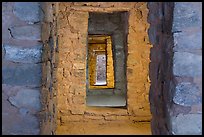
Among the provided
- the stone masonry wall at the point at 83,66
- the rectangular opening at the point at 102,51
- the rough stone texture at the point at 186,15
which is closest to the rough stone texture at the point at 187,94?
the rough stone texture at the point at 186,15

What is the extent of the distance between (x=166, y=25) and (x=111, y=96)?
5407 millimetres

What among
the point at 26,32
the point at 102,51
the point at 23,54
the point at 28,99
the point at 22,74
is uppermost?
the point at 26,32

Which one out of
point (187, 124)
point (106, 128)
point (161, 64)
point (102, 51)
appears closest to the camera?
point (187, 124)

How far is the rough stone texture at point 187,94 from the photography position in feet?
6.83

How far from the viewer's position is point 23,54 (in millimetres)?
2150

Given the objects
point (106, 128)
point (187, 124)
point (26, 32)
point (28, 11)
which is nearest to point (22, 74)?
point (26, 32)

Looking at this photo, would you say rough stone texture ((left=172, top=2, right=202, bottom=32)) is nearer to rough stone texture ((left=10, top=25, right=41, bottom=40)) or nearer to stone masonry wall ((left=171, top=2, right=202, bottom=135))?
stone masonry wall ((left=171, top=2, right=202, bottom=135))

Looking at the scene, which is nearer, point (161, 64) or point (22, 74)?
point (22, 74)

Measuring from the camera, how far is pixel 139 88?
532 cm

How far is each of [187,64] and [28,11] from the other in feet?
3.52

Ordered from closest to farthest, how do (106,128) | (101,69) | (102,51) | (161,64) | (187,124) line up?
(187,124) < (161,64) < (106,128) < (102,51) < (101,69)

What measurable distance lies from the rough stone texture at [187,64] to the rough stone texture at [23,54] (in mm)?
880

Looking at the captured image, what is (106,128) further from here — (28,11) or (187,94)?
(28,11)

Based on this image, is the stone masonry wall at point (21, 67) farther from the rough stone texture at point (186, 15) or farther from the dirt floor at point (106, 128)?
the dirt floor at point (106, 128)
